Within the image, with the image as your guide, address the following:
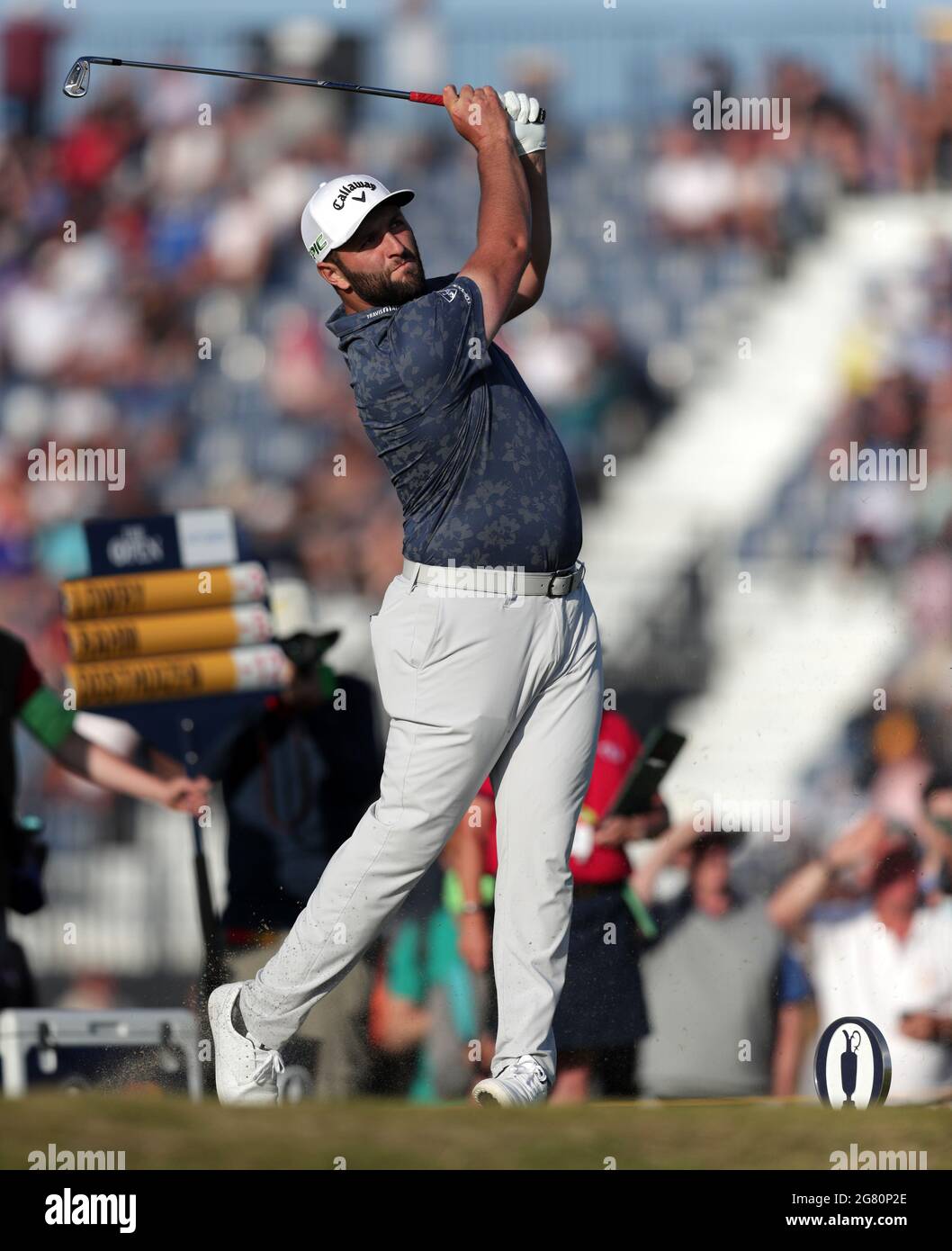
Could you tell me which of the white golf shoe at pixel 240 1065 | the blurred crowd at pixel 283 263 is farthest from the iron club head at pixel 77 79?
the blurred crowd at pixel 283 263

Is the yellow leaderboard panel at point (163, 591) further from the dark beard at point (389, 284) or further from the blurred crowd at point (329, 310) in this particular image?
the dark beard at point (389, 284)

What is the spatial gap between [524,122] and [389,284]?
21.0 inches

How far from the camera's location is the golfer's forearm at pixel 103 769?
17.9ft

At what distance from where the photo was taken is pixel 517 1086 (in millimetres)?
3807

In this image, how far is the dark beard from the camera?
3852 mm

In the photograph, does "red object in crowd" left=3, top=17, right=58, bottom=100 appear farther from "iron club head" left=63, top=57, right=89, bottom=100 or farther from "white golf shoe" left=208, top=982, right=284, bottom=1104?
"white golf shoe" left=208, top=982, right=284, bottom=1104

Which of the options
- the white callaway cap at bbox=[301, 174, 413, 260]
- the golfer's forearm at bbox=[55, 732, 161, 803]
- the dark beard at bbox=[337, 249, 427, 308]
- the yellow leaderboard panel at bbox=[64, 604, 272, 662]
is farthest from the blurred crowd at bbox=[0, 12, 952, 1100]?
the white callaway cap at bbox=[301, 174, 413, 260]

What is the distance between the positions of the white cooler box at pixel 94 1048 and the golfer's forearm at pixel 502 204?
2.26m

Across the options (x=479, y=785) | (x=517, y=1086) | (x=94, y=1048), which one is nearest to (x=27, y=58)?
(x=94, y=1048)

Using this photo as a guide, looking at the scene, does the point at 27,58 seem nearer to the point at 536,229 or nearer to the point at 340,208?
the point at 536,229

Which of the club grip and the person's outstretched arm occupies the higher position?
the club grip

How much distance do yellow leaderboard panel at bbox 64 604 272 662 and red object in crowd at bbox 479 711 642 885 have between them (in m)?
0.88

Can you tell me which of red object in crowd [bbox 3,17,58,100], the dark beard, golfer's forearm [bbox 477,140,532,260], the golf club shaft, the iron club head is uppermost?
red object in crowd [bbox 3,17,58,100]

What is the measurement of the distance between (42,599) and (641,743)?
12.5 feet
